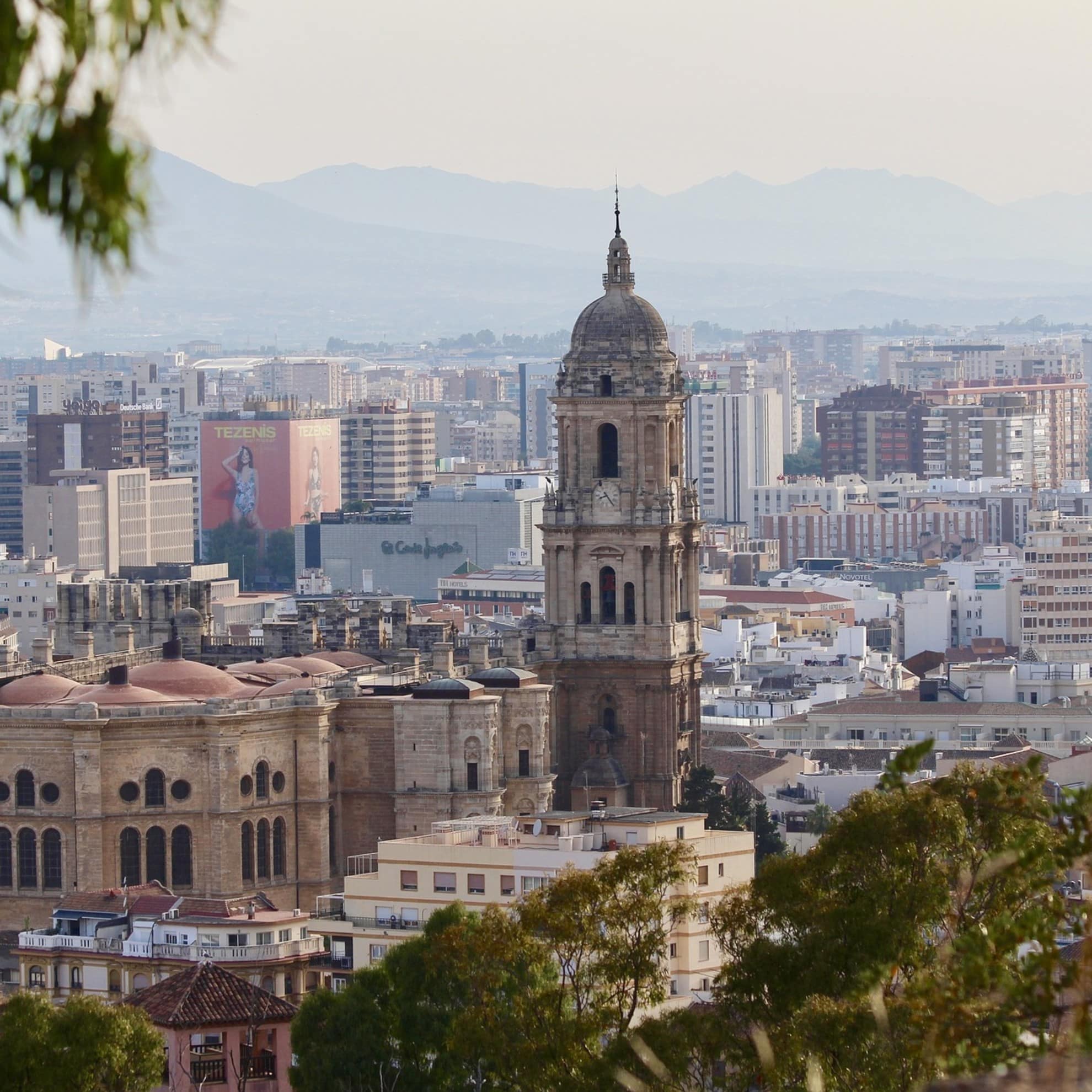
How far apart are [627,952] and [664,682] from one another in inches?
1969

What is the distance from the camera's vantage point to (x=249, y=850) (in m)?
83.9

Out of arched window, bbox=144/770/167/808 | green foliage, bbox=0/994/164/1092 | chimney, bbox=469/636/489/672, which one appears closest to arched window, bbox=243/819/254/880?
arched window, bbox=144/770/167/808

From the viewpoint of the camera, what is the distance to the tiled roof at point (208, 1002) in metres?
60.8

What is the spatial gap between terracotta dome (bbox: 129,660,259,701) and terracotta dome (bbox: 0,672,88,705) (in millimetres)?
1451

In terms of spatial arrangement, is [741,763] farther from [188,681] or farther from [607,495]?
[188,681]

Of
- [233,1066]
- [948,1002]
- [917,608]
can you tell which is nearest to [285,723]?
[233,1066]

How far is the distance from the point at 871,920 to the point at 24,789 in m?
38.9

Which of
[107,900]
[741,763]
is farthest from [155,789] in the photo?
[741,763]

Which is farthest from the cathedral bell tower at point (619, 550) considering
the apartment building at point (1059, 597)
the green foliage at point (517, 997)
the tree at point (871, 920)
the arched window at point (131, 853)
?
the apartment building at point (1059, 597)

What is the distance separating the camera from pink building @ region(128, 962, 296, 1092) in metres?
60.3

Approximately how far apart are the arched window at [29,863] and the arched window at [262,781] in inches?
204

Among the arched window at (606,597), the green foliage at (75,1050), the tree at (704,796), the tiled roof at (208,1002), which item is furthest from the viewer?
the arched window at (606,597)

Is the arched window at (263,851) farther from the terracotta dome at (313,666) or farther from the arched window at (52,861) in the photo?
the terracotta dome at (313,666)

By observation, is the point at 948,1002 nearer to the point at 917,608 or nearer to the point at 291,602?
the point at 917,608
